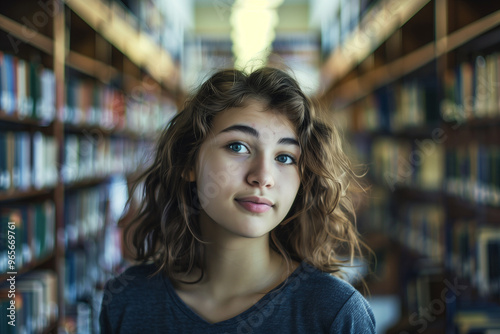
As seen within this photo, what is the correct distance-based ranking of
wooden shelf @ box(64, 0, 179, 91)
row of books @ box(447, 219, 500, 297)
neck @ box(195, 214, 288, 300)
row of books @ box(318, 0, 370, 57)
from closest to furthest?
neck @ box(195, 214, 288, 300)
row of books @ box(447, 219, 500, 297)
wooden shelf @ box(64, 0, 179, 91)
row of books @ box(318, 0, 370, 57)

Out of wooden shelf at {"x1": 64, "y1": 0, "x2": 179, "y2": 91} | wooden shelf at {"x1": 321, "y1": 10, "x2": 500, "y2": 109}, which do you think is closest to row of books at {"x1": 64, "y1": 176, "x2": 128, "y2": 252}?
wooden shelf at {"x1": 64, "y1": 0, "x2": 179, "y2": 91}

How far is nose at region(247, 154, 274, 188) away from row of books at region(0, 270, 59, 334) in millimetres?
1528

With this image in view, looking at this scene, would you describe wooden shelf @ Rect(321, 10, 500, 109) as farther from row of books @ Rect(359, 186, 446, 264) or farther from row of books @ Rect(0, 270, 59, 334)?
row of books @ Rect(0, 270, 59, 334)

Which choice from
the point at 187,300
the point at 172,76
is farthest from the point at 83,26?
the point at 172,76

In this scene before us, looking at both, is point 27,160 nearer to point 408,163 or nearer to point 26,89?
point 26,89

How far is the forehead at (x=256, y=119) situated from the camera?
43.8 inches

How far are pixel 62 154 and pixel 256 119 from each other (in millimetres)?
2116

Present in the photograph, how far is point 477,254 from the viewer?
2.31m

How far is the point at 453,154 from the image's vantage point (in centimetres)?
264

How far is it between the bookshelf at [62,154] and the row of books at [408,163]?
174cm

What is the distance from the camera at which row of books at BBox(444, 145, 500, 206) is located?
2.21 meters

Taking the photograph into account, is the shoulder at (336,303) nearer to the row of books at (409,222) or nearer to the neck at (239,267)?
the neck at (239,267)

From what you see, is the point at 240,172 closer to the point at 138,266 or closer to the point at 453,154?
the point at 138,266

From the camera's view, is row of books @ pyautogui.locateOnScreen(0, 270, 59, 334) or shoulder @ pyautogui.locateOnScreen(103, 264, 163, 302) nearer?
shoulder @ pyautogui.locateOnScreen(103, 264, 163, 302)
